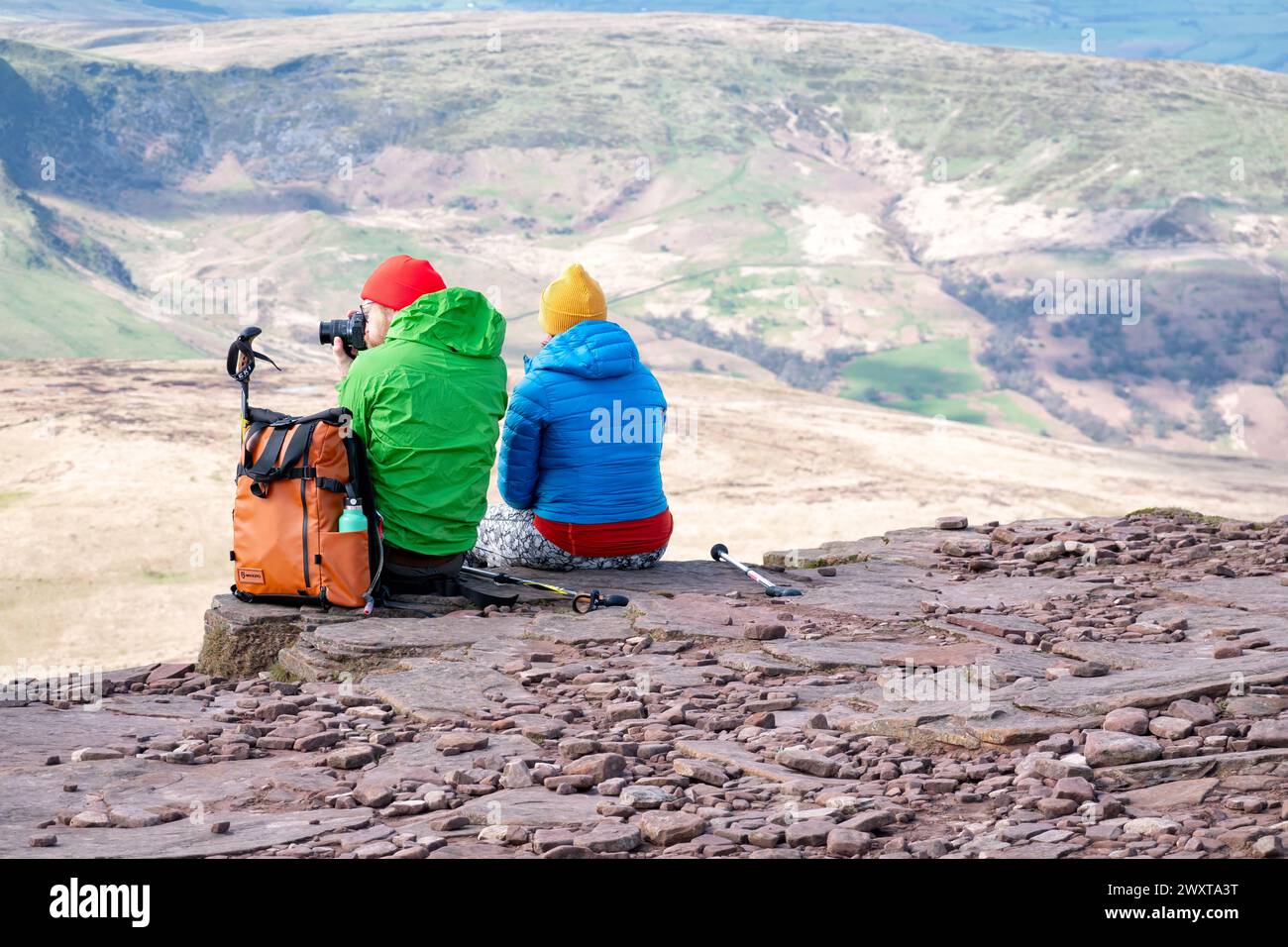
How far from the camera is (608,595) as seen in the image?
7.68 meters

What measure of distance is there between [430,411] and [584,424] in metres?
0.97

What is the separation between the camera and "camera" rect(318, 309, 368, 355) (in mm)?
7730

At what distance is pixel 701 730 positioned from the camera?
553 centimetres

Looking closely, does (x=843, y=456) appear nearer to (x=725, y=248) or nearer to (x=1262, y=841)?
(x=1262, y=841)

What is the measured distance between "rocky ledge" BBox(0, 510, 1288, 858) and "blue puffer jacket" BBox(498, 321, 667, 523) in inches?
21.3

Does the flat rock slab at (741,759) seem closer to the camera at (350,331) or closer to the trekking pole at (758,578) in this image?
the trekking pole at (758,578)

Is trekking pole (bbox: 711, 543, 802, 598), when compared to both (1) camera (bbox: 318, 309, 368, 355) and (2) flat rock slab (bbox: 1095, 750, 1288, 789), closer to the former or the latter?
(1) camera (bbox: 318, 309, 368, 355)

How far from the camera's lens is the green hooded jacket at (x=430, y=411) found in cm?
709

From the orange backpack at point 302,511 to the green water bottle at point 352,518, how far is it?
3cm

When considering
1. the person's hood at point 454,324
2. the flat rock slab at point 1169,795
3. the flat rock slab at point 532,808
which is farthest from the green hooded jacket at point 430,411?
the flat rock slab at point 1169,795

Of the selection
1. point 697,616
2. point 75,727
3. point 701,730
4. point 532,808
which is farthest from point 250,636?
point 532,808

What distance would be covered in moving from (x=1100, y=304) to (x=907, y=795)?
3002 inches

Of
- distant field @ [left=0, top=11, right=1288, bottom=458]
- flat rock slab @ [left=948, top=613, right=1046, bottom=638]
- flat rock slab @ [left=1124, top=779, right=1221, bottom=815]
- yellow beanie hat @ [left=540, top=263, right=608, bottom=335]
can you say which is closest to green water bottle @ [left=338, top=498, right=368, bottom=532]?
yellow beanie hat @ [left=540, top=263, right=608, bottom=335]

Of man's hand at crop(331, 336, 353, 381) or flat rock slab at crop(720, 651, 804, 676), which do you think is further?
man's hand at crop(331, 336, 353, 381)
